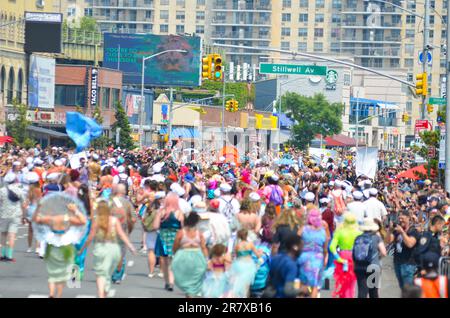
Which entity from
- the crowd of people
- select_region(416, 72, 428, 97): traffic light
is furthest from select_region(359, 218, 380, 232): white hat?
select_region(416, 72, 428, 97): traffic light

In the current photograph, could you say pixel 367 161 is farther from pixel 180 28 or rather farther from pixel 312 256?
pixel 180 28

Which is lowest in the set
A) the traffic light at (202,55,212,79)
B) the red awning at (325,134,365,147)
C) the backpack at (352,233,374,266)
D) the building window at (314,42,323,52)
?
the red awning at (325,134,365,147)

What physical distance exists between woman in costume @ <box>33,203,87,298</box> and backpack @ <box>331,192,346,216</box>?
8.17 meters

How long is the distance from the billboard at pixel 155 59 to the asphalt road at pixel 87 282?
92.0 metres

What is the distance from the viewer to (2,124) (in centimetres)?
7612

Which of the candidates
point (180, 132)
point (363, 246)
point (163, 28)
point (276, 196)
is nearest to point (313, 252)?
point (363, 246)

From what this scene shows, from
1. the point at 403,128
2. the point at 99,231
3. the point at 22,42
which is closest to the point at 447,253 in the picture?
the point at 99,231

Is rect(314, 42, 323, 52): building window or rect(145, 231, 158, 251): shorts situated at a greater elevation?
rect(314, 42, 323, 52): building window

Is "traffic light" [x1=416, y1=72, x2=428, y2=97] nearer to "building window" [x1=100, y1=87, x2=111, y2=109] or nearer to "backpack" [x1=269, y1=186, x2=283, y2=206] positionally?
"backpack" [x1=269, y1=186, x2=283, y2=206]

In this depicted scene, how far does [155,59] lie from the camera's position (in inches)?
4638

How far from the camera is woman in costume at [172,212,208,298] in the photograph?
17.8m

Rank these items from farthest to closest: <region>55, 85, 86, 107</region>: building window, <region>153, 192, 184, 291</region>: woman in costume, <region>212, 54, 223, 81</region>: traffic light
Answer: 1. <region>55, 85, 86, 107</region>: building window
2. <region>212, 54, 223, 81</region>: traffic light
3. <region>153, 192, 184, 291</region>: woman in costume

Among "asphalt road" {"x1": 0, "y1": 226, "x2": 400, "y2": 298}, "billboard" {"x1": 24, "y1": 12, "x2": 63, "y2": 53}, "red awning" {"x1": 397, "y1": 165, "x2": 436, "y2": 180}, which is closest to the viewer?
"asphalt road" {"x1": 0, "y1": 226, "x2": 400, "y2": 298}

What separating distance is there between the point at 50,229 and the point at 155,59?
100021mm
